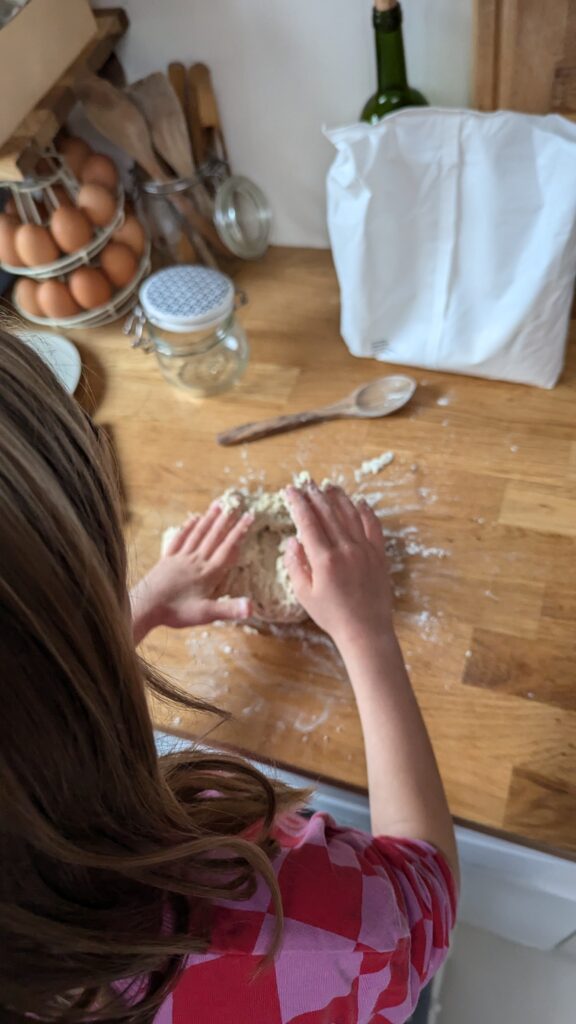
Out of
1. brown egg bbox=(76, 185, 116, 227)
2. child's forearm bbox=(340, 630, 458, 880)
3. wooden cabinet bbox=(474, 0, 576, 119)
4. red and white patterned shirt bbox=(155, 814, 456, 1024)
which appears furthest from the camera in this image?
brown egg bbox=(76, 185, 116, 227)

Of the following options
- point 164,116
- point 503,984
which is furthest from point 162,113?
point 503,984

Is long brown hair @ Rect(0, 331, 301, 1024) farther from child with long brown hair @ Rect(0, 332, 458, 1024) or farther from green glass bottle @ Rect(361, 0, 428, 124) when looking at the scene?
green glass bottle @ Rect(361, 0, 428, 124)

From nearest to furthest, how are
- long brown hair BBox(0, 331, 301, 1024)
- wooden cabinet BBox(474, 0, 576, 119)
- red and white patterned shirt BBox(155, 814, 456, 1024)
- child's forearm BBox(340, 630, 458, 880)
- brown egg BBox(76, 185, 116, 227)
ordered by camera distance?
long brown hair BBox(0, 331, 301, 1024) → red and white patterned shirt BBox(155, 814, 456, 1024) → child's forearm BBox(340, 630, 458, 880) → wooden cabinet BBox(474, 0, 576, 119) → brown egg BBox(76, 185, 116, 227)

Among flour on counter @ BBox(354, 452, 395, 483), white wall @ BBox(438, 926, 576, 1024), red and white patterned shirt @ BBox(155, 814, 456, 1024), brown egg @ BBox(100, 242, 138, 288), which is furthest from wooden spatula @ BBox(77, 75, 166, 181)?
white wall @ BBox(438, 926, 576, 1024)

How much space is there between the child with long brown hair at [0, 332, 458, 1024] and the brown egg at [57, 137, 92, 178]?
640 millimetres

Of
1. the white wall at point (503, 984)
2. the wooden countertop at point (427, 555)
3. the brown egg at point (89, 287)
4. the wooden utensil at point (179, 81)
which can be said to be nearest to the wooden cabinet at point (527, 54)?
the wooden countertop at point (427, 555)

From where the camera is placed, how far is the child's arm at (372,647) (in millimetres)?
556

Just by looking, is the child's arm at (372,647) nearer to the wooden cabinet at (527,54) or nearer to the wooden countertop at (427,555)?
the wooden countertop at (427,555)

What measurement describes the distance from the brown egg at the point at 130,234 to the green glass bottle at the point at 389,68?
11.3 inches

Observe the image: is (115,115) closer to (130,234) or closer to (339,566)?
(130,234)

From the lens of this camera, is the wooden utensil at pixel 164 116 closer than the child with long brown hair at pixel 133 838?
No

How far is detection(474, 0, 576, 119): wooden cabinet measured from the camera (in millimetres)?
680

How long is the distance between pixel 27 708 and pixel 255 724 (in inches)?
13.9

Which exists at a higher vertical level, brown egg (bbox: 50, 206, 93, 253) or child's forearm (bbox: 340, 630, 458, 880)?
brown egg (bbox: 50, 206, 93, 253)
